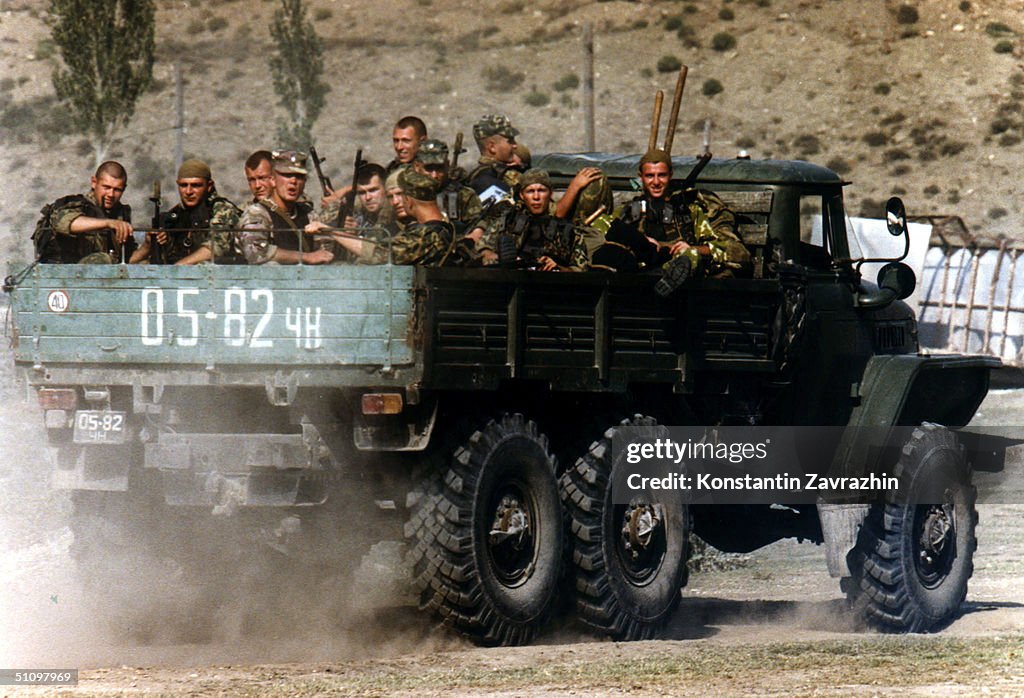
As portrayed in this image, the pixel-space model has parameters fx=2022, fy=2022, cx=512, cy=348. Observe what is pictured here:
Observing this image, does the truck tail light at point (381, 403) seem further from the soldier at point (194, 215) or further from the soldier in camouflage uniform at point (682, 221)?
the soldier in camouflage uniform at point (682, 221)

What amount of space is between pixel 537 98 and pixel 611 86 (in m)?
3.43

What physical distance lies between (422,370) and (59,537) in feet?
26.1

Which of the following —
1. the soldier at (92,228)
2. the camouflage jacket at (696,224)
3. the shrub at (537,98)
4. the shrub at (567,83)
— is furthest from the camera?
the shrub at (567,83)

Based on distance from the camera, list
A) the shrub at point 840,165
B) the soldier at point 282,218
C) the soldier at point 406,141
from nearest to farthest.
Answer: the soldier at point 282,218, the soldier at point 406,141, the shrub at point 840,165

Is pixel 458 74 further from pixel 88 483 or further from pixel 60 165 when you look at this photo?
pixel 88 483

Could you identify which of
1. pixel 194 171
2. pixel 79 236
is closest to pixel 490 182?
pixel 194 171

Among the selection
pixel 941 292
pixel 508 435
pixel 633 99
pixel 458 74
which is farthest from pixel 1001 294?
pixel 458 74

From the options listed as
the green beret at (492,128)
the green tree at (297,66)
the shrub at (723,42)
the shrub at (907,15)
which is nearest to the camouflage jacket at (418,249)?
the green beret at (492,128)

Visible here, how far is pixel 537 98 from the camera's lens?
260 ft

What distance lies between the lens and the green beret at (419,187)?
39.8 feet

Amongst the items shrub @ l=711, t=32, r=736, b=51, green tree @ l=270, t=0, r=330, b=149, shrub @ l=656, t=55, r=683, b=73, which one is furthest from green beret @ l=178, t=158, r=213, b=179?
shrub @ l=711, t=32, r=736, b=51

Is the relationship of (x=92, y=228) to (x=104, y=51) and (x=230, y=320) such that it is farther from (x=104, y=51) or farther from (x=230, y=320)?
(x=104, y=51)

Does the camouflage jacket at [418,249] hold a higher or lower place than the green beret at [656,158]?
lower

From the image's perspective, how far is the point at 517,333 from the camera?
11.2m
